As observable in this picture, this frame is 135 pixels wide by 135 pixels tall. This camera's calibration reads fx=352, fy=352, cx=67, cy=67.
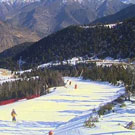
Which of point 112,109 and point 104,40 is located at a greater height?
point 104,40

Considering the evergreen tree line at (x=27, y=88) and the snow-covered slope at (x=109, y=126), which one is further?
the evergreen tree line at (x=27, y=88)

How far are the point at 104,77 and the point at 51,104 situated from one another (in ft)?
110

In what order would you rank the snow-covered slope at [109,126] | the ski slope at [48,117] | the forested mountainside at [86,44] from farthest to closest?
the forested mountainside at [86,44] < the ski slope at [48,117] < the snow-covered slope at [109,126]

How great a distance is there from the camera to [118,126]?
2441cm

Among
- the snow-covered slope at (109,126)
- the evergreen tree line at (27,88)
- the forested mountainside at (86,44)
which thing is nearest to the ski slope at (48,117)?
the snow-covered slope at (109,126)

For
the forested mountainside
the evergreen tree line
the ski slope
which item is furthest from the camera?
the forested mountainside

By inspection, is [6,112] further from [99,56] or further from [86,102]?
[99,56]

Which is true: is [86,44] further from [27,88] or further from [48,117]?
[48,117]

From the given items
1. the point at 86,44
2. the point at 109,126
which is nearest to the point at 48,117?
the point at 109,126

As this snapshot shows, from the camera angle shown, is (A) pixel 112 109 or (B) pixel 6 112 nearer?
(A) pixel 112 109

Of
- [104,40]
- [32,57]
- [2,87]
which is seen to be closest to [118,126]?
[2,87]

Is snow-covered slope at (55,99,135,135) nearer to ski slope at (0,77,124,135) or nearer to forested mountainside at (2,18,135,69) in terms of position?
ski slope at (0,77,124,135)

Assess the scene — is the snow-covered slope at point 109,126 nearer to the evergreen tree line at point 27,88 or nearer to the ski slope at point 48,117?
the ski slope at point 48,117

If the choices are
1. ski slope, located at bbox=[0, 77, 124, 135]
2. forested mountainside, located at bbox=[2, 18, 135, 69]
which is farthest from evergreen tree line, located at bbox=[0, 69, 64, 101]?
forested mountainside, located at bbox=[2, 18, 135, 69]
